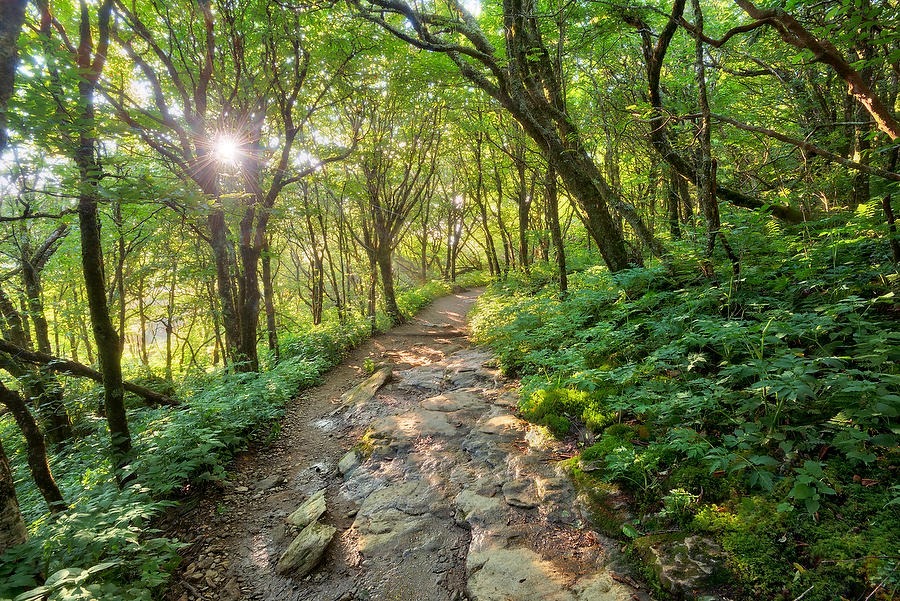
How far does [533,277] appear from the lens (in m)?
14.8

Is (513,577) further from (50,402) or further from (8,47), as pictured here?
(50,402)

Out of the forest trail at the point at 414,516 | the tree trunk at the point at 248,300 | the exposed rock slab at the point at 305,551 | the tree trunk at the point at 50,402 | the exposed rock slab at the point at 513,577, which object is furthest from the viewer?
the tree trunk at the point at 248,300

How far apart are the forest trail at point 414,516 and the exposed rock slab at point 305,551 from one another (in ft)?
0.23

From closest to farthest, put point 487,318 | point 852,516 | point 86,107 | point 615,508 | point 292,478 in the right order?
1. point 852,516
2. point 615,508
3. point 86,107
4. point 292,478
5. point 487,318

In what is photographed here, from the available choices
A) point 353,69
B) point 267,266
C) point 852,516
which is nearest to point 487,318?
point 267,266

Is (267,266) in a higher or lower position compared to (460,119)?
lower

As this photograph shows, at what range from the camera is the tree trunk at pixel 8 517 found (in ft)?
8.80

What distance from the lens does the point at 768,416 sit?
9.45ft

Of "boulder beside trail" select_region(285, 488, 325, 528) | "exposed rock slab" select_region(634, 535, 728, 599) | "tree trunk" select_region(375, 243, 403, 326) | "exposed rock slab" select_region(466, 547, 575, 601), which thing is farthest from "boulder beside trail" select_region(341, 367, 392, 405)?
"tree trunk" select_region(375, 243, 403, 326)

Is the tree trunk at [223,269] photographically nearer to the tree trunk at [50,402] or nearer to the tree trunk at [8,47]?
the tree trunk at [50,402]

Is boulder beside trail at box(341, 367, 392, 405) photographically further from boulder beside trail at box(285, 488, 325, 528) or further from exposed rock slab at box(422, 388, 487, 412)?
boulder beside trail at box(285, 488, 325, 528)

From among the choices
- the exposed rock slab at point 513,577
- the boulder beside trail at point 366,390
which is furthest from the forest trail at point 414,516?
the boulder beside trail at point 366,390

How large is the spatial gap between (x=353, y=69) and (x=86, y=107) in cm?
777

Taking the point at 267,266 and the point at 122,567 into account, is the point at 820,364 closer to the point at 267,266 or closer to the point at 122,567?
the point at 122,567
